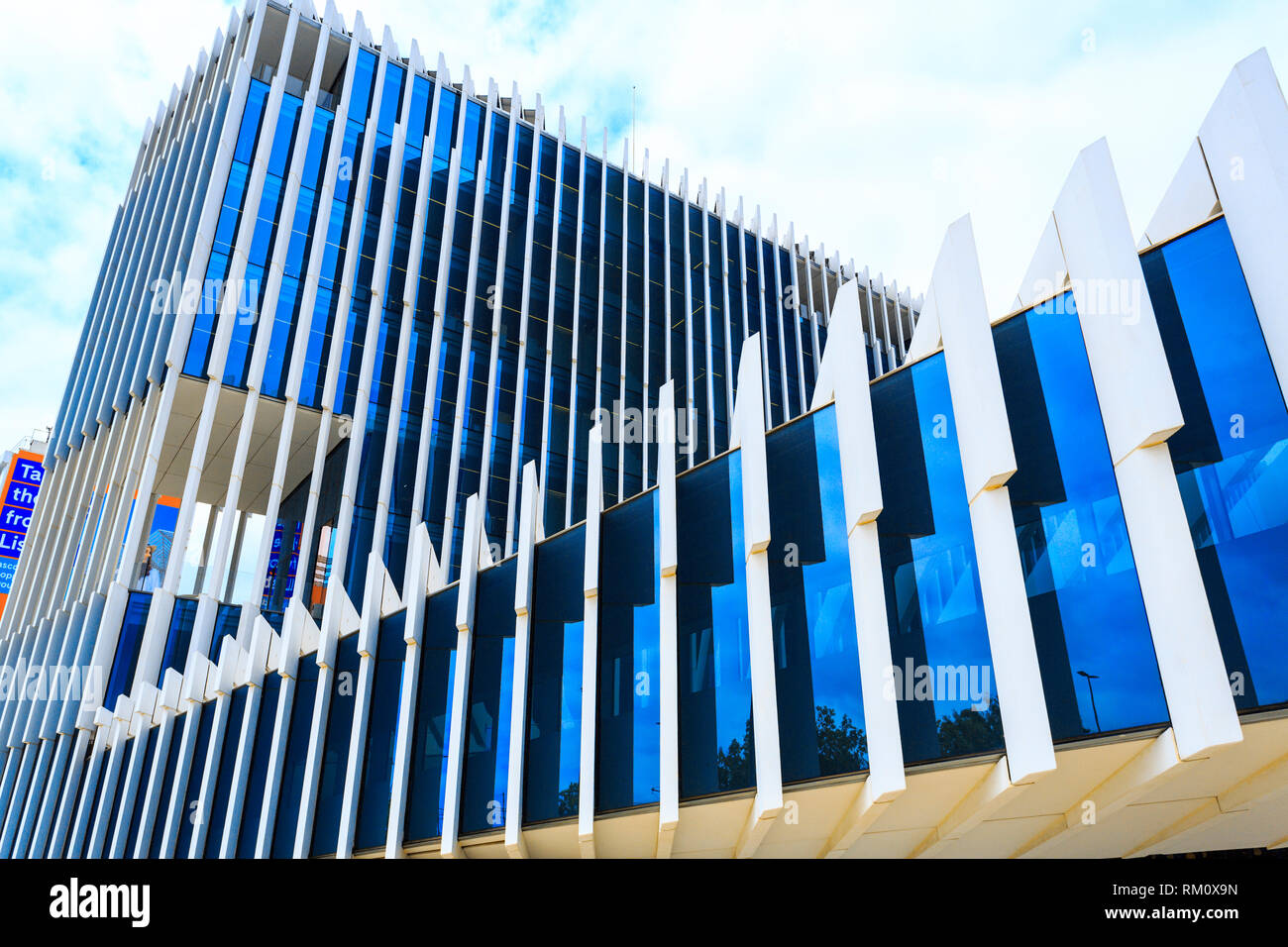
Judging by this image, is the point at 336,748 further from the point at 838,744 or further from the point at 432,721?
the point at 838,744

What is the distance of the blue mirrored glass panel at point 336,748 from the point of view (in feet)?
55.4

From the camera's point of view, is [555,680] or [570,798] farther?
[555,680]

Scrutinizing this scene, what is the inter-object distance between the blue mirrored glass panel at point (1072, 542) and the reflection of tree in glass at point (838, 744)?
1955mm

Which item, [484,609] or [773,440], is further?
[484,609]

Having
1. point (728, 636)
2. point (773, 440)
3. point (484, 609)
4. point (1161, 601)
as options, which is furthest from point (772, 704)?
point (484, 609)

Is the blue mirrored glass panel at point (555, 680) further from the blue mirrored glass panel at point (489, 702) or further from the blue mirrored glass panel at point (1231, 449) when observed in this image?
the blue mirrored glass panel at point (1231, 449)

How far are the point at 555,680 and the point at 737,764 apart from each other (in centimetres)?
361

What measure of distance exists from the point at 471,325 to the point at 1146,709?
30.7m

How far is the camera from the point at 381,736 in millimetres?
16594

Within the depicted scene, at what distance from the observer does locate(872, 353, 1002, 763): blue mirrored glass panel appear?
942 cm

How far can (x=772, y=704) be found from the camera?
10680mm

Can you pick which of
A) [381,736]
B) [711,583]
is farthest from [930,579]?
[381,736]
